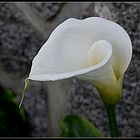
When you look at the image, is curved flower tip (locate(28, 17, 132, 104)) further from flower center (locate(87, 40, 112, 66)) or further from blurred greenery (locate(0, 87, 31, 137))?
blurred greenery (locate(0, 87, 31, 137))

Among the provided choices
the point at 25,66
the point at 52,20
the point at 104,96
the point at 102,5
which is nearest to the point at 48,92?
the point at 25,66

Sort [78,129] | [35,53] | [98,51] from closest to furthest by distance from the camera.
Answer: [98,51] < [78,129] < [35,53]

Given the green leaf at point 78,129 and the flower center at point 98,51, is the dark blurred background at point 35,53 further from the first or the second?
the flower center at point 98,51

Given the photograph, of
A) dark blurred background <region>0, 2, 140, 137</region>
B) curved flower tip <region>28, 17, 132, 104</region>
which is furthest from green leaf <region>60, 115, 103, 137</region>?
curved flower tip <region>28, 17, 132, 104</region>

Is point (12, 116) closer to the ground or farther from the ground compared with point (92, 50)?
closer to the ground

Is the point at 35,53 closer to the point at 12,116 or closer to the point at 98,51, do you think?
the point at 12,116

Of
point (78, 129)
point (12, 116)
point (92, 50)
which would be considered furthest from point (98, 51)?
point (12, 116)

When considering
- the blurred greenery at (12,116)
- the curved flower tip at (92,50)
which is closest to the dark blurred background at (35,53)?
the blurred greenery at (12,116)

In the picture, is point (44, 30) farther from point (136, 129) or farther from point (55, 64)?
point (55, 64)
